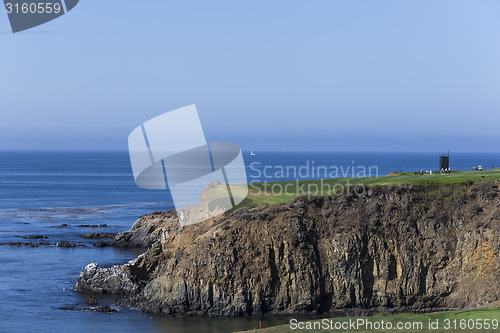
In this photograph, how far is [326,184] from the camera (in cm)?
5288

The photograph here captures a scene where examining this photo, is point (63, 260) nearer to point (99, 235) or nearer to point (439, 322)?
point (99, 235)

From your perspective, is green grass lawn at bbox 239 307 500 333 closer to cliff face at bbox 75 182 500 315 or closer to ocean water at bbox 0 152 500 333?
ocean water at bbox 0 152 500 333

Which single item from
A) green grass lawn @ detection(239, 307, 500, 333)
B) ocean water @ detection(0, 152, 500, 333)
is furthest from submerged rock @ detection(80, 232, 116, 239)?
green grass lawn @ detection(239, 307, 500, 333)

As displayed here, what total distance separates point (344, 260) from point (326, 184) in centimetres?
1117

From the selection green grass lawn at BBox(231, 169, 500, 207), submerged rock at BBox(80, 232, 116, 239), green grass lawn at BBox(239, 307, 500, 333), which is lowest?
submerged rock at BBox(80, 232, 116, 239)

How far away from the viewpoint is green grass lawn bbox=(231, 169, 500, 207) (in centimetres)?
4722

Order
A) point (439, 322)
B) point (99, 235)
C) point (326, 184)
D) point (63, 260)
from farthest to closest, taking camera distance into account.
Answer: point (99, 235) → point (63, 260) → point (326, 184) → point (439, 322)

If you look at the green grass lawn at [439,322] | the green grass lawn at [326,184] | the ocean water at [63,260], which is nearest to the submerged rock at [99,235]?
the ocean water at [63,260]

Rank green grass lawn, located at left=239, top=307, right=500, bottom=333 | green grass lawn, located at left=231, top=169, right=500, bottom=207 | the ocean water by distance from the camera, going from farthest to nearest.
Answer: green grass lawn, located at left=231, top=169, right=500, bottom=207, the ocean water, green grass lawn, located at left=239, top=307, right=500, bottom=333

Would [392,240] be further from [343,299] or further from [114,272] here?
[114,272]

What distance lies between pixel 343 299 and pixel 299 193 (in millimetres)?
10310

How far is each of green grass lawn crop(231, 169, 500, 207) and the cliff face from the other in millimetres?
1774

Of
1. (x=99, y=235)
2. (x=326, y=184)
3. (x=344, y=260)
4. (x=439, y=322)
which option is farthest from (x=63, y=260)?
(x=439, y=322)

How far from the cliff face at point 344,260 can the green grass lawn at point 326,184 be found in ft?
5.82
